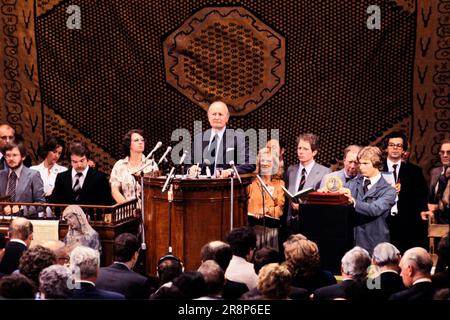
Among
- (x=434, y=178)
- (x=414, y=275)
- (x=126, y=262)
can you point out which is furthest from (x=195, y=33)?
(x=414, y=275)

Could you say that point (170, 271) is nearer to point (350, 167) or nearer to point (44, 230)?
point (44, 230)

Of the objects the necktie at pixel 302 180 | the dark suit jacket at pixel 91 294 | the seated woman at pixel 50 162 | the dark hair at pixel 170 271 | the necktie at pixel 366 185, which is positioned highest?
the seated woman at pixel 50 162

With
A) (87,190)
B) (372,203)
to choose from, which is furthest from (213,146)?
(372,203)

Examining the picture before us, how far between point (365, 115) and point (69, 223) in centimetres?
375

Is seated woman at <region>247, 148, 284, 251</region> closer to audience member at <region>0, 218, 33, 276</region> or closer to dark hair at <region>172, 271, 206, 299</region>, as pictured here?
audience member at <region>0, 218, 33, 276</region>

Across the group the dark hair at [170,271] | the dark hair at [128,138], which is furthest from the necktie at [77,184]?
the dark hair at [170,271]

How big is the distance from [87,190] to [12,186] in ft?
2.49

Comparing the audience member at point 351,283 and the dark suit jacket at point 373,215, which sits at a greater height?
the dark suit jacket at point 373,215

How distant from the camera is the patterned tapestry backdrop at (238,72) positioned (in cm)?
1120

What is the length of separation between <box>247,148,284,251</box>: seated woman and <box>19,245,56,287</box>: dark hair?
314 cm

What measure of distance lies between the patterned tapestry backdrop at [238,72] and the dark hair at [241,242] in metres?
4.05

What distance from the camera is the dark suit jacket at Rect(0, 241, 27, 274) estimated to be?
306 inches

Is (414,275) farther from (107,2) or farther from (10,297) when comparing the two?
(107,2)

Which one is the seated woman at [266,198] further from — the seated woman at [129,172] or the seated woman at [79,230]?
the seated woman at [79,230]
